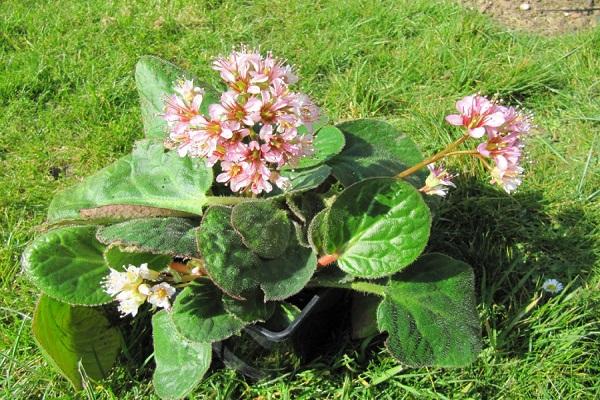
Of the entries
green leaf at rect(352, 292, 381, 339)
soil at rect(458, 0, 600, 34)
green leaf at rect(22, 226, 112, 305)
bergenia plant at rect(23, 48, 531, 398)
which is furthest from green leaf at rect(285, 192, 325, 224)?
soil at rect(458, 0, 600, 34)

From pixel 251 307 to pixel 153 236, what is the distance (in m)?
0.31

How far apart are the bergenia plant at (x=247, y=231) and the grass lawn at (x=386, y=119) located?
280 mm

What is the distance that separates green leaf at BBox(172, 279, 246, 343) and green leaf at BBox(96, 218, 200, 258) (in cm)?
15

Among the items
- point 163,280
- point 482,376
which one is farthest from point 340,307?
point 163,280

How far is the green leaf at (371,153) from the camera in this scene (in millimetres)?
1937

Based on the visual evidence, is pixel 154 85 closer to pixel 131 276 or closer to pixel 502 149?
pixel 131 276

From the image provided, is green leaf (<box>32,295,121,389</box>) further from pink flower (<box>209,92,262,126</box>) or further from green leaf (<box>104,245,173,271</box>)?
pink flower (<box>209,92,262,126</box>)

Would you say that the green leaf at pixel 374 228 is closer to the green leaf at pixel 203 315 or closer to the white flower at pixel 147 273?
the green leaf at pixel 203 315

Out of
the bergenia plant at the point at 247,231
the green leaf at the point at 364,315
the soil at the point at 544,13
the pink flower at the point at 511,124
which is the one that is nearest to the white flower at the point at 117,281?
the bergenia plant at the point at 247,231

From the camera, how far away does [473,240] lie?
7.63ft

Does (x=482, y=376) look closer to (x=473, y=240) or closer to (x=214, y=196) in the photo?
(x=473, y=240)

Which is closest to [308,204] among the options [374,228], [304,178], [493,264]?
[304,178]

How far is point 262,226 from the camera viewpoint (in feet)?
5.48

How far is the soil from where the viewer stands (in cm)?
328
